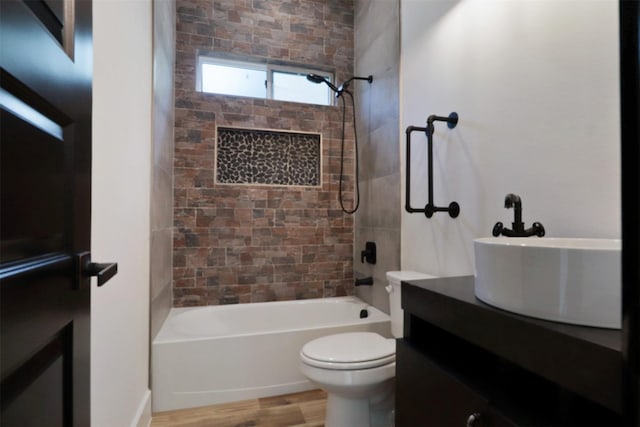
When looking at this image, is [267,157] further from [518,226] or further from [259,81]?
[518,226]

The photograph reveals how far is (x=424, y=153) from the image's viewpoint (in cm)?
185

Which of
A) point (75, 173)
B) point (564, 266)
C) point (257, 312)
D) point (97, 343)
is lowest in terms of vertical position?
point (257, 312)

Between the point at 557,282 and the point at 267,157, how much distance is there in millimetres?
2292

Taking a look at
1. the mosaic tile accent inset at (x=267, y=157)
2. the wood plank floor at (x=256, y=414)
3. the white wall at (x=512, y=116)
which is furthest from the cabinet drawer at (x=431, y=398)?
the mosaic tile accent inset at (x=267, y=157)

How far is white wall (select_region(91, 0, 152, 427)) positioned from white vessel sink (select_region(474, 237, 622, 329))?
1.16 m

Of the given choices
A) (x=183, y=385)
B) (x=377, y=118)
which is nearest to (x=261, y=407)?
(x=183, y=385)

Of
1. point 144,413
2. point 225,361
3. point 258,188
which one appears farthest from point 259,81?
point 144,413

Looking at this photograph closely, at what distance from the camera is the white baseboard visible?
1474 millimetres

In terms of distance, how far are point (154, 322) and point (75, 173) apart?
141 centimetres

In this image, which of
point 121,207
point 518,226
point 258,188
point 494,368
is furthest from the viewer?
point 258,188

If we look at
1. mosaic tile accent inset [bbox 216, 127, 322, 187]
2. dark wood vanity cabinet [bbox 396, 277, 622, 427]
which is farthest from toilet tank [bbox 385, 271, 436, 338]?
mosaic tile accent inset [bbox 216, 127, 322, 187]

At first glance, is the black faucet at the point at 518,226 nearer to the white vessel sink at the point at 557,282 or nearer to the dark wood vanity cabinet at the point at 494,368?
the dark wood vanity cabinet at the point at 494,368

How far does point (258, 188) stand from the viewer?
2.61 metres

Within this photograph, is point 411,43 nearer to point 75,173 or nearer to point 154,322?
point 75,173
